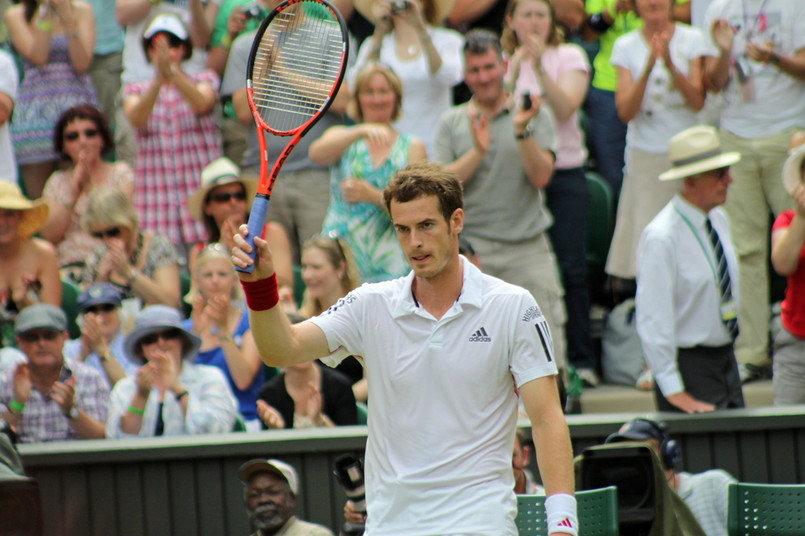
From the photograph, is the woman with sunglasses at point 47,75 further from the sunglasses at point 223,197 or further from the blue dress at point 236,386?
the blue dress at point 236,386

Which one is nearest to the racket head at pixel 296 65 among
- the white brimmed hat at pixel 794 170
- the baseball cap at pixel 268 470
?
the baseball cap at pixel 268 470

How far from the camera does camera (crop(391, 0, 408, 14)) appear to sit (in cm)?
779

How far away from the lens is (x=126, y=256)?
7293mm

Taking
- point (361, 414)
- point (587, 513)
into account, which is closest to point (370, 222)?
point (361, 414)

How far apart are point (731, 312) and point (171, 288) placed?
3396 mm

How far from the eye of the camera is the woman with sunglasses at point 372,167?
7.04 m

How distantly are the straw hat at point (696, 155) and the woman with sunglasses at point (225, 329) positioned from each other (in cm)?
248

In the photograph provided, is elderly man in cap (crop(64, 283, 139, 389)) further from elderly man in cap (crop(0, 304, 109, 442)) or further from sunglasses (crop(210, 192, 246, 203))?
sunglasses (crop(210, 192, 246, 203))

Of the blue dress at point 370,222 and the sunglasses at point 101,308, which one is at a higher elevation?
the blue dress at point 370,222

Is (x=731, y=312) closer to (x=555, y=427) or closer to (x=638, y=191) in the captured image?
(x=638, y=191)

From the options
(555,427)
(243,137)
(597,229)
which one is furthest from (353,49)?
(555,427)

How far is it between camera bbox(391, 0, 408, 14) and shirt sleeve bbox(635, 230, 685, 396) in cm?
277

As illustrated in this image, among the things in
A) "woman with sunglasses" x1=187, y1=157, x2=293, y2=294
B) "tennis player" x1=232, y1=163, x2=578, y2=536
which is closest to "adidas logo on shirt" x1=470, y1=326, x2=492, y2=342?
"tennis player" x1=232, y1=163, x2=578, y2=536

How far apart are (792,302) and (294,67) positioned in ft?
11.1
